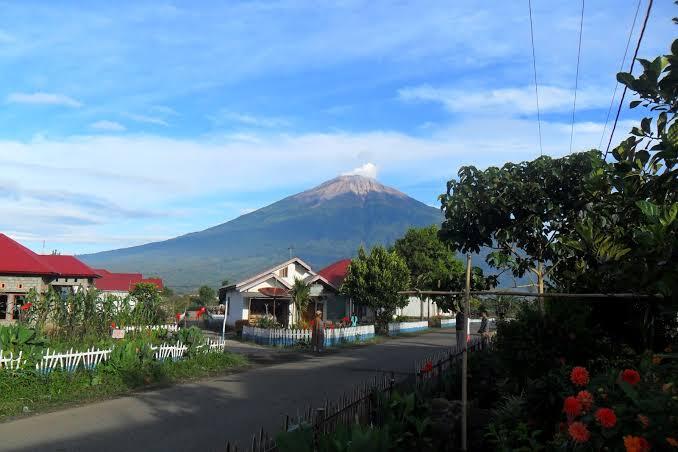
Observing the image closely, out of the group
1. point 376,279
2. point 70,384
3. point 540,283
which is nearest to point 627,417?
point 540,283

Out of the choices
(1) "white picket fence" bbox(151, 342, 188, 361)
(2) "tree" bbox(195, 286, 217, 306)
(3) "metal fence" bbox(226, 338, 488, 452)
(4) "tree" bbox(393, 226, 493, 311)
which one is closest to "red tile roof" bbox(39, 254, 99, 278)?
(1) "white picket fence" bbox(151, 342, 188, 361)

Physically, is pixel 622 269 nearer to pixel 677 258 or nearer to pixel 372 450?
pixel 677 258

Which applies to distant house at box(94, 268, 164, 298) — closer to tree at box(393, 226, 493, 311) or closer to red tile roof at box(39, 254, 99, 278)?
red tile roof at box(39, 254, 99, 278)

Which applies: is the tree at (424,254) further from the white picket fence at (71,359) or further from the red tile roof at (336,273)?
the white picket fence at (71,359)

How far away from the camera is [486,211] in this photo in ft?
40.4

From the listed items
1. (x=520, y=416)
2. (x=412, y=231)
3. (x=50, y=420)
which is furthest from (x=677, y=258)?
(x=412, y=231)

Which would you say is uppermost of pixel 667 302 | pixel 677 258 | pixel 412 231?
pixel 412 231

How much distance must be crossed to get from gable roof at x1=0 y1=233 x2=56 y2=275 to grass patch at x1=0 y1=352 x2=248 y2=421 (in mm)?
16602

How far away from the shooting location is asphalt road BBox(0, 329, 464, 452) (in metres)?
8.27

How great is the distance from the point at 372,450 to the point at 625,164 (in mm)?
3932

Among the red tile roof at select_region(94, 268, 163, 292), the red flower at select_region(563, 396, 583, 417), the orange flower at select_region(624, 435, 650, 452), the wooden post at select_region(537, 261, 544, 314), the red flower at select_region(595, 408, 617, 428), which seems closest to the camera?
the orange flower at select_region(624, 435, 650, 452)

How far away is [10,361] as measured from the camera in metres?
11.1

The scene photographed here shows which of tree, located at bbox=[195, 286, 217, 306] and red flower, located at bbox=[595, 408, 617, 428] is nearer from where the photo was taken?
red flower, located at bbox=[595, 408, 617, 428]

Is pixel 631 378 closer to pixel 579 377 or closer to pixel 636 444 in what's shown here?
pixel 579 377
